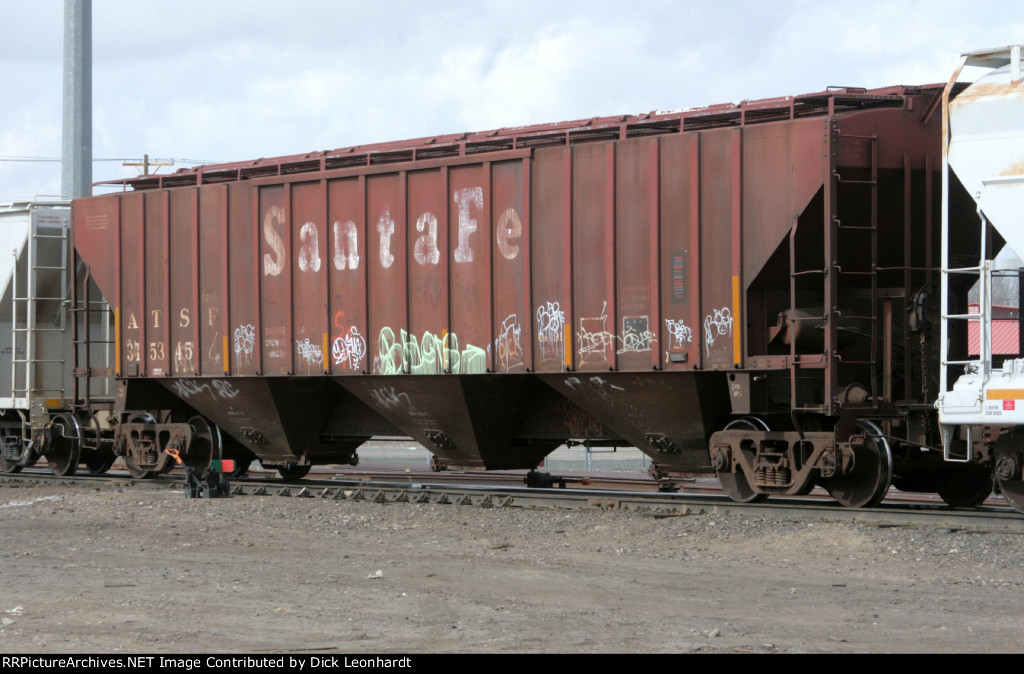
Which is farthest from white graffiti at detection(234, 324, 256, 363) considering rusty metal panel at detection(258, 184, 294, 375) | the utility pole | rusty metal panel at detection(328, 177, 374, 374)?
the utility pole

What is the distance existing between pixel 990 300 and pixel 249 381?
9.29 meters

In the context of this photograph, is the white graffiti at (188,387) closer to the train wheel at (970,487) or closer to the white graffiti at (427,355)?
the white graffiti at (427,355)

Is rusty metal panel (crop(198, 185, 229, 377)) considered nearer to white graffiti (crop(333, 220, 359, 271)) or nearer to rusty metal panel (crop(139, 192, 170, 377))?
rusty metal panel (crop(139, 192, 170, 377))

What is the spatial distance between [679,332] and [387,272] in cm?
392

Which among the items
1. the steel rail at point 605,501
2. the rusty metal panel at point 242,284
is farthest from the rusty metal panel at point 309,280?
the steel rail at point 605,501

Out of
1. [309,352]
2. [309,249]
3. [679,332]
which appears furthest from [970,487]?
[309,249]

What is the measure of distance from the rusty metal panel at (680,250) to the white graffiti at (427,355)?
2.36 m

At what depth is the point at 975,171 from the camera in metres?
10.8

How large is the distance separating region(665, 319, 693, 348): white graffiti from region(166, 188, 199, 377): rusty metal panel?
697cm

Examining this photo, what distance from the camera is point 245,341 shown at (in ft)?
51.4

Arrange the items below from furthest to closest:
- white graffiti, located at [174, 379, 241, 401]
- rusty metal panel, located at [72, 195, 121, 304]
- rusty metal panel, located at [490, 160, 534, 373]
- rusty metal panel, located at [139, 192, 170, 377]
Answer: rusty metal panel, located at [72, 195, 121, 304] < rusty metal panel, located at [139, 192, 170, 377] < white graffiti, located at [174, 379, 241, 401] < rusty metal panel, located at [490, 160, 534, 373]

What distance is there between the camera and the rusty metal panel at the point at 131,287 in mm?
16906

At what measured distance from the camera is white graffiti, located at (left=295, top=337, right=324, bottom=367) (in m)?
15.1

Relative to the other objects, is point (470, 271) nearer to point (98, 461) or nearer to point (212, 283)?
point (212, 283)
